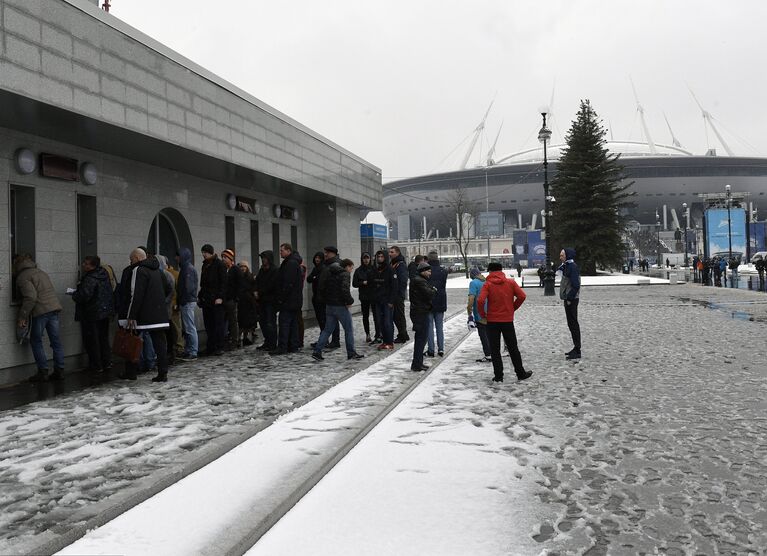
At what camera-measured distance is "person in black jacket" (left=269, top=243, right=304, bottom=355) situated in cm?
1148

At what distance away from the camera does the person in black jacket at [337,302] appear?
35.8ft

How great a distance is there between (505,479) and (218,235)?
11.8m

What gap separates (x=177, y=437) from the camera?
231 inches

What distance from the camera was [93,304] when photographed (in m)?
9.65

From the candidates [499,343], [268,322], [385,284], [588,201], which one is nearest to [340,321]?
[385,284]

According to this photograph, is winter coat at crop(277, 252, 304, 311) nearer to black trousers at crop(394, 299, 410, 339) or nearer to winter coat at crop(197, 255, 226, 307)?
winter coat at crop(197, 255, 226, 307)

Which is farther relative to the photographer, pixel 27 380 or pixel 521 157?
pixel 521 157

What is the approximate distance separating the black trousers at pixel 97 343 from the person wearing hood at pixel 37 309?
665 mm

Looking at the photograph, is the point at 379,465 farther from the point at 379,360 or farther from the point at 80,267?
the point at 80,267

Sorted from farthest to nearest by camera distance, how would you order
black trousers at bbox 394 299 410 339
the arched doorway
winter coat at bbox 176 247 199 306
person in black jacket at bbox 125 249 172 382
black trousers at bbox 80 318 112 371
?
the arched doorway
black trousers at bbox 394 299 410 339
winter coat at bbox 176 247 199 306
black trousers at bbox 80 318 112 371
person in black jacket at bbox 125 249 172 382

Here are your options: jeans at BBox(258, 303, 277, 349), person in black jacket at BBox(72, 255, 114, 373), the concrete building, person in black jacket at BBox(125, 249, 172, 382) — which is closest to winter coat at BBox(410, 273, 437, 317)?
jeans at BBox(258, 303, 277, 349)

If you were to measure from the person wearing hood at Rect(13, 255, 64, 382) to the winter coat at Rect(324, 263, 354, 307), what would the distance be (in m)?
3.90

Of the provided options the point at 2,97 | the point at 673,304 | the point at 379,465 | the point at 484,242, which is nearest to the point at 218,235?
the point at 2,97

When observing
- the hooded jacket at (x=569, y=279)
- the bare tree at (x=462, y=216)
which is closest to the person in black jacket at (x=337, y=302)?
the hooded jacket at (x=569, y=279)
